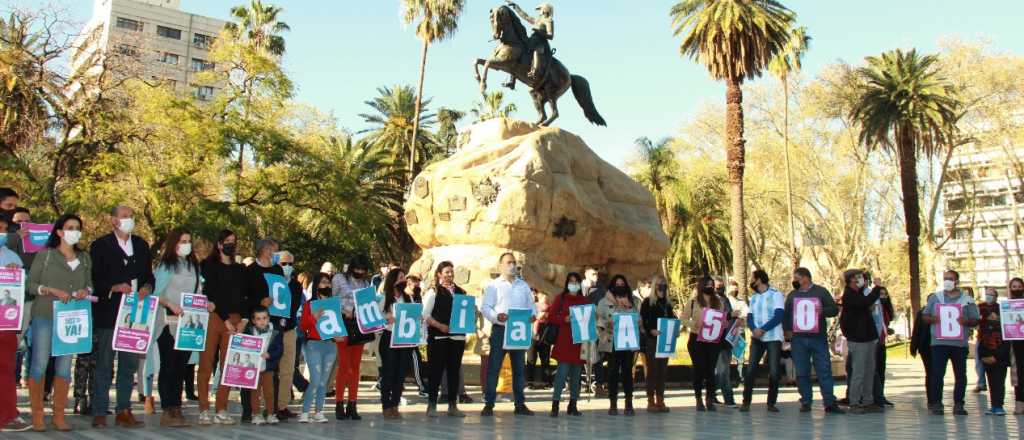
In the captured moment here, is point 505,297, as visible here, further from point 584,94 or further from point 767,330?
point 584,94

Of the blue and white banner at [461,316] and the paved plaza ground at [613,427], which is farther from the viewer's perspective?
the blue and white banner at [461,316]

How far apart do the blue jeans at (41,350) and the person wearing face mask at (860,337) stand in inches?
371

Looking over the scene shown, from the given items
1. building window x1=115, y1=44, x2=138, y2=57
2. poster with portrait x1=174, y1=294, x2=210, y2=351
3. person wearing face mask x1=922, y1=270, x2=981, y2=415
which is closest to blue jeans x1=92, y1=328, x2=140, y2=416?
poster with portrait x1=174, y1=294, x2=210, y2=351

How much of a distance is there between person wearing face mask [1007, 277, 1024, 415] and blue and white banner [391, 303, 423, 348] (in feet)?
25.3

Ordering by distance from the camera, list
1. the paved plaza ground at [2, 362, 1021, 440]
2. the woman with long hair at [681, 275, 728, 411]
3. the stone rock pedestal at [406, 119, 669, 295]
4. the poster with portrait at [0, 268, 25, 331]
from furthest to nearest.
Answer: the stone rock pedestal at [406, 119, 669, 295] → the woman with long hair at [681, 275, 728, 411] → the paved plaza ground at [2, 362, 1021, 440] → the poster with portrait at [0, 268, 25, 331]

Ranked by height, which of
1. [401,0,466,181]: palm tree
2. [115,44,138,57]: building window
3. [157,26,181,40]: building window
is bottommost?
[115,44,138,57]: building window

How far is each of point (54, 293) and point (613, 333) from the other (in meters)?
6.41

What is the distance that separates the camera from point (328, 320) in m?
10.3

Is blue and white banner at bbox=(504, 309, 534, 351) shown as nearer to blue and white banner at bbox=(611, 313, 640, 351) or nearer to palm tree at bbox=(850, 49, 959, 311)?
blue and white banner at bbox=(611, 313, 640, 351)

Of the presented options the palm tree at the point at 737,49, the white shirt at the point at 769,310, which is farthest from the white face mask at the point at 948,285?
the palm tree at the point at 737,49

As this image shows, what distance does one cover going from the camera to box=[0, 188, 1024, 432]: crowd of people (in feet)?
29.5

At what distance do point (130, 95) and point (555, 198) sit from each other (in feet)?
51.3

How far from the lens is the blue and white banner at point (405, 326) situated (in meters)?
10.8

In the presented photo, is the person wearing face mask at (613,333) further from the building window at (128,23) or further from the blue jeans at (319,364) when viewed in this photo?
the building window at (128,23)
